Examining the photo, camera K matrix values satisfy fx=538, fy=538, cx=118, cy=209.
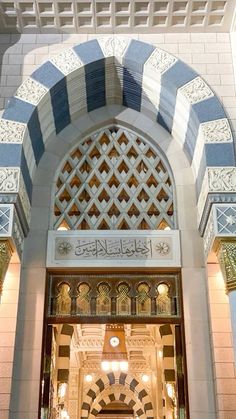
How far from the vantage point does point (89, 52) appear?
5379 millimetres

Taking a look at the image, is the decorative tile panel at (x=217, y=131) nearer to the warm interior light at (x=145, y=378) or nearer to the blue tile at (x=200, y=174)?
the blue tile at (x=200, y=174)

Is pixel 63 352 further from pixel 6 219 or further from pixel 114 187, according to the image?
pixel 6 219

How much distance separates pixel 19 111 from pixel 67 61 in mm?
728

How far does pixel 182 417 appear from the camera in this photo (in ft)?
15.1

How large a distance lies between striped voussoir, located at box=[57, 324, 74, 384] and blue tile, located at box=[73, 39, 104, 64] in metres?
3.61

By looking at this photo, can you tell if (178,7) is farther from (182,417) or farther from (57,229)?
(182,417)

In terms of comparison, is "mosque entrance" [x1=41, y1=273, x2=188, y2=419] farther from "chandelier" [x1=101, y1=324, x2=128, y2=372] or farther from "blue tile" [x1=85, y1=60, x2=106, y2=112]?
"blue tile" [x1=85, y1=60, x2=106, y2=112]

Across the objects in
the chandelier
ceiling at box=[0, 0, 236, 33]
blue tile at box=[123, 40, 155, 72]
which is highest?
ceiling at box=[0, 0, 236, 33]

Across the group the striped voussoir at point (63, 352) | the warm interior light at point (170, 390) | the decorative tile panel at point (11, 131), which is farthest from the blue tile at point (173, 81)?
the striped voussoir at point (63, 352)

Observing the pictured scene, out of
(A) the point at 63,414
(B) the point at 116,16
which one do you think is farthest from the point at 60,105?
(A) the point at 63,414

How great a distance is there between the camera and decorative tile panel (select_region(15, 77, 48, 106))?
5.14m

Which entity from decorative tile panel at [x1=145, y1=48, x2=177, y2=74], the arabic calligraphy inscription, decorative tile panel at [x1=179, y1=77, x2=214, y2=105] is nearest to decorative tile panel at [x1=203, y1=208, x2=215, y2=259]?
the arabic calligraphy inscription

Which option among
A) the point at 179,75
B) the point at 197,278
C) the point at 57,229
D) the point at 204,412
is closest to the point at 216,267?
the point at 197,278

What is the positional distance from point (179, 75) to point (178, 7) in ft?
2.35
